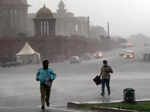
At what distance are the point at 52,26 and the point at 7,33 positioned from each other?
947 inches

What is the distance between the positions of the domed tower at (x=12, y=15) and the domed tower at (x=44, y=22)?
2258 centimetres

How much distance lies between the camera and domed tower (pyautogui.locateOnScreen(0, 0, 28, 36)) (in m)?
157

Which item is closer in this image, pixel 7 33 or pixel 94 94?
pixel 94 94

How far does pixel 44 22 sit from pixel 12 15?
30.3m

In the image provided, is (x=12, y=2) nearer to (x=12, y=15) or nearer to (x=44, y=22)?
(x=12, y=15)

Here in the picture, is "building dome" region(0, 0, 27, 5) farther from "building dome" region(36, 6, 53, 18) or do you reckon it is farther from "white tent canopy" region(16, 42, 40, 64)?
"white tent canopy" region(16, 42, 40, 64)

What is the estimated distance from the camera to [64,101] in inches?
757

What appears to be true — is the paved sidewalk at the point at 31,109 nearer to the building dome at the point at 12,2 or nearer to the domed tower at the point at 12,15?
the domed tower at the point at 12,15

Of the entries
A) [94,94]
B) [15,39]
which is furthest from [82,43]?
[94,94]

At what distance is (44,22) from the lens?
131000mm

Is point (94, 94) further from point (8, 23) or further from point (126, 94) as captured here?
point (8, 23)

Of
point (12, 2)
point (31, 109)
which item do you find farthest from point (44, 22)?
point (31, 109)

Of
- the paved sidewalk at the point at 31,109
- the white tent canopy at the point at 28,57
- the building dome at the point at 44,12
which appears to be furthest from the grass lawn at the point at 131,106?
the building dome at the point at 44,12

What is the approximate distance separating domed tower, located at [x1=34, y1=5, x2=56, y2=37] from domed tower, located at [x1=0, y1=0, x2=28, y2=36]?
22580 mm
